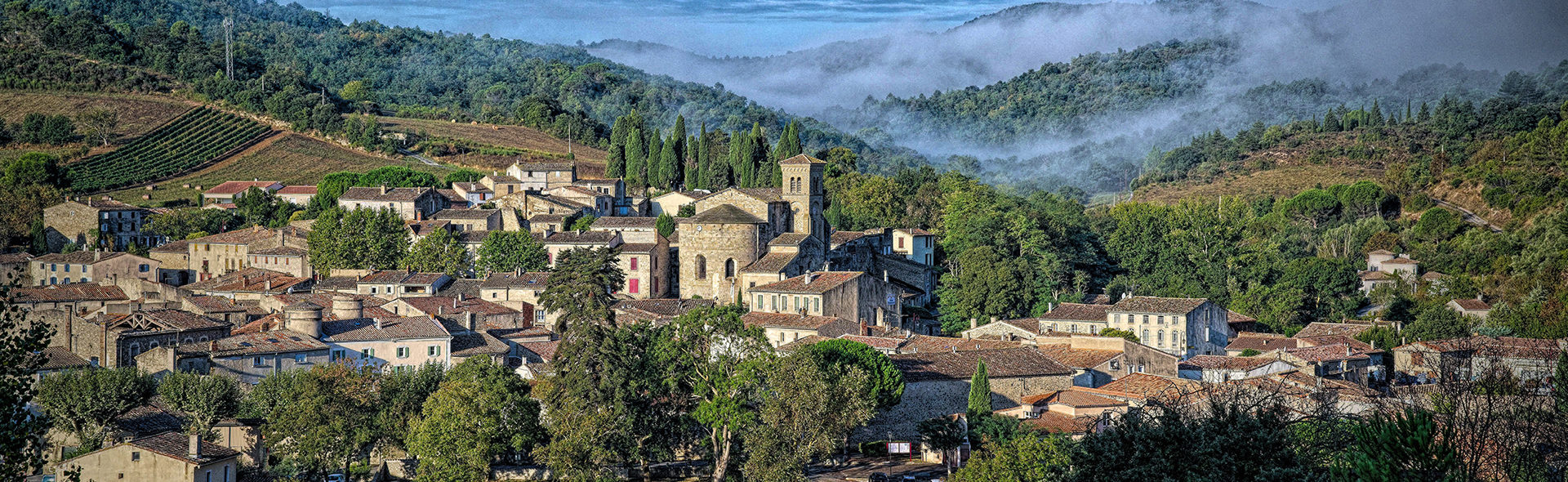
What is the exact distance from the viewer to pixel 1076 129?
16000 centimetres

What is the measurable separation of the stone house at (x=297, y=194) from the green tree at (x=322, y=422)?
37.2 meters

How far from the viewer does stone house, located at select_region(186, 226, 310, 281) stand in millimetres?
60938

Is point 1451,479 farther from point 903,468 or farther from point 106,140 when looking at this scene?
point 106,140

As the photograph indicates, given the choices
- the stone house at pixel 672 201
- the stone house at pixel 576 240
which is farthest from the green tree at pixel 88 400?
the stone house at pixel 672 201

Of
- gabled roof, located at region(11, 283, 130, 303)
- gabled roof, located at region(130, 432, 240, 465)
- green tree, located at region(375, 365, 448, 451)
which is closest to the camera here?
gabled roof, located at region(130, 432, 240, 465)

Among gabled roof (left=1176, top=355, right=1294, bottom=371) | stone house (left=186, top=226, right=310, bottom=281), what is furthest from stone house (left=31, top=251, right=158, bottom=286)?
gabled roof (left=1176, top=355, right=1294, bottom=371)

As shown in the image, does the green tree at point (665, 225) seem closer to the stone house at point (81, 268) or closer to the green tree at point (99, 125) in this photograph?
the stone house at point (81, 268)

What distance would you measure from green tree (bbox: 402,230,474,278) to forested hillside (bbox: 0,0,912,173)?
24637mm

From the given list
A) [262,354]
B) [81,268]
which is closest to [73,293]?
[81,268]

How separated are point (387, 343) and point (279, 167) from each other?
42109 millimetres

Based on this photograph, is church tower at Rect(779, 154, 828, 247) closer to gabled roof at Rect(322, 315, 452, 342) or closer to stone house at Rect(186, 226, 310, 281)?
gabled roof at Rect(322, 315, 452, 342)

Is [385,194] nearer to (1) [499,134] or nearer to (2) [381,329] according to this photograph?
(2) [381,329]

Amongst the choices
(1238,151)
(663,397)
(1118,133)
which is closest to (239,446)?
(663,397)

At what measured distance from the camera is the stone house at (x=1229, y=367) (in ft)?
143
